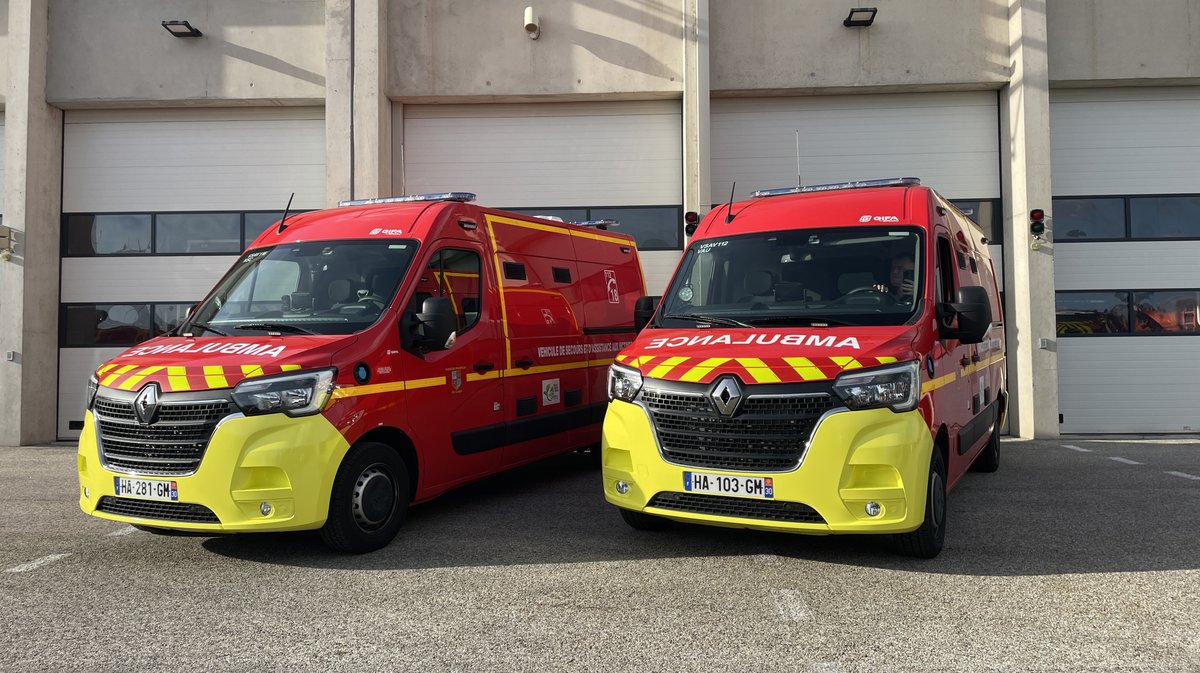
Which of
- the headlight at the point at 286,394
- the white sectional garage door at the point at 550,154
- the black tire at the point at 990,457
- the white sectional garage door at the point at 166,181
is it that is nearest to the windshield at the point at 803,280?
the headlight at the point at 286,394

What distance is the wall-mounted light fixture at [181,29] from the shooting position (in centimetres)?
1186

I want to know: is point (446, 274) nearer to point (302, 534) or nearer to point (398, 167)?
point (302, 534)

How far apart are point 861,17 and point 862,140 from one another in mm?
1761

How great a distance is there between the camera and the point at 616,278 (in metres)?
8.53

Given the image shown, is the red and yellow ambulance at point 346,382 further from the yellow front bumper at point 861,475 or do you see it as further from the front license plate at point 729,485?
the yellow front bumper at point 861,475

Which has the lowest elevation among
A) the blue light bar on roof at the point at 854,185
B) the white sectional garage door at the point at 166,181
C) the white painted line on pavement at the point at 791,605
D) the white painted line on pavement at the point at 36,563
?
the white painted line on pavement at the point at 791,605

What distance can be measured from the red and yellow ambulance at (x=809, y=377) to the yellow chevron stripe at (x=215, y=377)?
221 cm

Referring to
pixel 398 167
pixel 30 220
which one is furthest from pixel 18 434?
pixel 398 167

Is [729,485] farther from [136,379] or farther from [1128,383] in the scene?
[1128,383]

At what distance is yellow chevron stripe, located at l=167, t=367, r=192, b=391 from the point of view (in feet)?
14.7

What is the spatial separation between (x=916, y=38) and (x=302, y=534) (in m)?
10.9

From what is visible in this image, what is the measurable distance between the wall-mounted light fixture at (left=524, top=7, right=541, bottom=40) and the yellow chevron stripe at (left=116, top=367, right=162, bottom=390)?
339 inches

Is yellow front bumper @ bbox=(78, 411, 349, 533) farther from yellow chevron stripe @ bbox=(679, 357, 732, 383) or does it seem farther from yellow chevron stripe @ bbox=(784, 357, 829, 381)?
yellow chevron stripe @ bbox=(784, 357, 829, 381)

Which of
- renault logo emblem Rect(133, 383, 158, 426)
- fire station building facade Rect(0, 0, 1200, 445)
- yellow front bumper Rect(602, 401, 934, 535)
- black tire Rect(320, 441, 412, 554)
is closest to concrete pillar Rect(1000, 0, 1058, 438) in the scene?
fire station building facade Rect(0, 0, 1200, 445)
